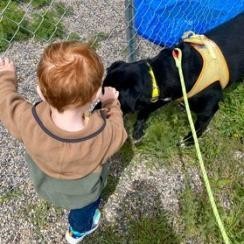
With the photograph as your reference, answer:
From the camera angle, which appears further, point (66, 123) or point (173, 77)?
point (173, 77)

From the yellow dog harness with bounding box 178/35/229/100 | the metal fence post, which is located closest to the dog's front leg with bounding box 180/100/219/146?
the yellow dog harness with bounding box 178/35/229/100

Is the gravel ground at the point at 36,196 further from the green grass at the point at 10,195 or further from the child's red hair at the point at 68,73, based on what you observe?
the child's red hair at the point at 68,73

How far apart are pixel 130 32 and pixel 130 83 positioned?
0.96m

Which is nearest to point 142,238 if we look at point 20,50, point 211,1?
point 20,50

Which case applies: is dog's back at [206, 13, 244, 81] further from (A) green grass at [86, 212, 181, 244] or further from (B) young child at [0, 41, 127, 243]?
(B) young child at [0, 41, 127, 243]

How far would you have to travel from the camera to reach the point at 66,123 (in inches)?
62.6

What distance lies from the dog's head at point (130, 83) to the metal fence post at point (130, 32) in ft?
2.36

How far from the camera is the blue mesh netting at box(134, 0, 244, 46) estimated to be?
354 centimetres

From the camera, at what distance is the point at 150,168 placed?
280 centimetres

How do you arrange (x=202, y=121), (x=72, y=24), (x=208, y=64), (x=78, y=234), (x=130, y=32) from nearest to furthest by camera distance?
(x=78, y=234)
(x=208, y=64)
(x=202, y=121)
(x=130, y=32)
(x=72, y=24)

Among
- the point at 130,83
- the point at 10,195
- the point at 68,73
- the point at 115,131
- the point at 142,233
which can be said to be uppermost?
the point at 68,73

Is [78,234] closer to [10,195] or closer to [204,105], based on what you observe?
[10,195]

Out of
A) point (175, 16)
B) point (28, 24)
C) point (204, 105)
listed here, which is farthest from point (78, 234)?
point (175, 16)

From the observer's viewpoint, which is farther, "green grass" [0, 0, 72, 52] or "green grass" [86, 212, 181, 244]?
"green grass" [0, 0, 72, 52]
